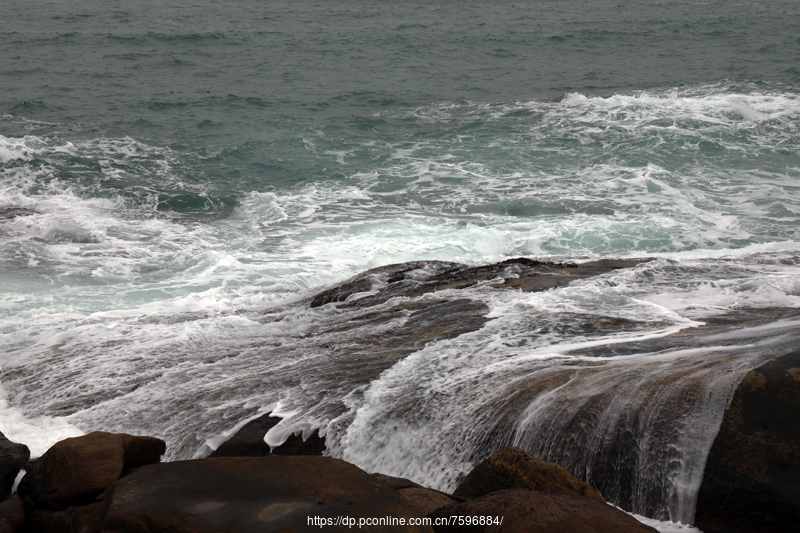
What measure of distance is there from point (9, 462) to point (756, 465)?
19.6 ft

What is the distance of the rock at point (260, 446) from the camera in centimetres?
627

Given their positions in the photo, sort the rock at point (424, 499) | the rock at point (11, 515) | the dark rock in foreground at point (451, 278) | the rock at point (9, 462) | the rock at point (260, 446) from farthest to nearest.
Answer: the dark rock in foreground at point (451, 278), the rock at point (260, 446), the rock at point (9, 462), the rock at point (11, 515), the rock at point (424, 499)

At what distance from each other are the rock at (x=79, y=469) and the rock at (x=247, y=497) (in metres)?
0.31

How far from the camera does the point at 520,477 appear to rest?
486cm

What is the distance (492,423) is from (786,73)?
3002cm

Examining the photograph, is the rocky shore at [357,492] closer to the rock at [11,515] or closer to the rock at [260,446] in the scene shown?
the rock at [11,515]

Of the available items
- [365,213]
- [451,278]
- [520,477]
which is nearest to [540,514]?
[520,477]

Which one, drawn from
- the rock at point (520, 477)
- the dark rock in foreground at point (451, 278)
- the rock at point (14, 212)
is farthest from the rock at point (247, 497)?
the rock at point (14, 212)

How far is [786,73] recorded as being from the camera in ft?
95.6

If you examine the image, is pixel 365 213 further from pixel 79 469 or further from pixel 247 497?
pixel 247 497

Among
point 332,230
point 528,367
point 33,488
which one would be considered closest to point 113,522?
point 33,488

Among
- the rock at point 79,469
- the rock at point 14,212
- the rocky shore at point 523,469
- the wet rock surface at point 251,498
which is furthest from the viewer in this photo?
the rock at point 14,212

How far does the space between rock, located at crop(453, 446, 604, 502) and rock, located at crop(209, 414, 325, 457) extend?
5.83ft

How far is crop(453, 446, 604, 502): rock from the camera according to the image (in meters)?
4.82
